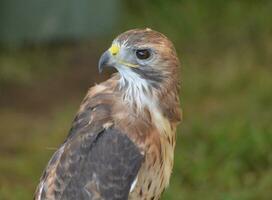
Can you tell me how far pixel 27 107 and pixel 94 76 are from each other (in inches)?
35.4

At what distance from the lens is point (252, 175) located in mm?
8016

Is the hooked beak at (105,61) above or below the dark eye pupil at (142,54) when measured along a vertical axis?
below

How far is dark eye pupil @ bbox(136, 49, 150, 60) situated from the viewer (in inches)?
208

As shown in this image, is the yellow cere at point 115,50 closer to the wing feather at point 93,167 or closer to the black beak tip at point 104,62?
the black beak tip at point 104,62

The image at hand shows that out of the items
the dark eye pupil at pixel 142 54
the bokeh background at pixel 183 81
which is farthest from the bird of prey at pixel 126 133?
the bokeh background at pixel 183 81

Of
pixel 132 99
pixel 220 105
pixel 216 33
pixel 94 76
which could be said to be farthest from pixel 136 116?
pixel 216 33

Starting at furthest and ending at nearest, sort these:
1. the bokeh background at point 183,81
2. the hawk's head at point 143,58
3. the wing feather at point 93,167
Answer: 1. the bokeh background at point 183,81
2. the hawk's head at point 143,58
3. the wing feather at point 93,167

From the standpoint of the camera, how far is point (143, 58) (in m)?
5.32

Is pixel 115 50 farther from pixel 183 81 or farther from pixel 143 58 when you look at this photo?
pixel 183 81

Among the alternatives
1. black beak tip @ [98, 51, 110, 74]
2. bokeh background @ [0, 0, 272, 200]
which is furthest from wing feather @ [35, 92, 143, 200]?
bokeh background @ [0, 0, 272, 200]

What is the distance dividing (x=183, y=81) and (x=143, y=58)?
481 centimetres

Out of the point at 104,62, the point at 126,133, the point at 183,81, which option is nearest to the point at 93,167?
the point at 126,133

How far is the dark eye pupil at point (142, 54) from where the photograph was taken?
17.3ft

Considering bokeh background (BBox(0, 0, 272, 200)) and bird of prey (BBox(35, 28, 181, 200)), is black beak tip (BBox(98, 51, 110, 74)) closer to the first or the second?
bird of prey (BBox(35, 28, 181, 200))
